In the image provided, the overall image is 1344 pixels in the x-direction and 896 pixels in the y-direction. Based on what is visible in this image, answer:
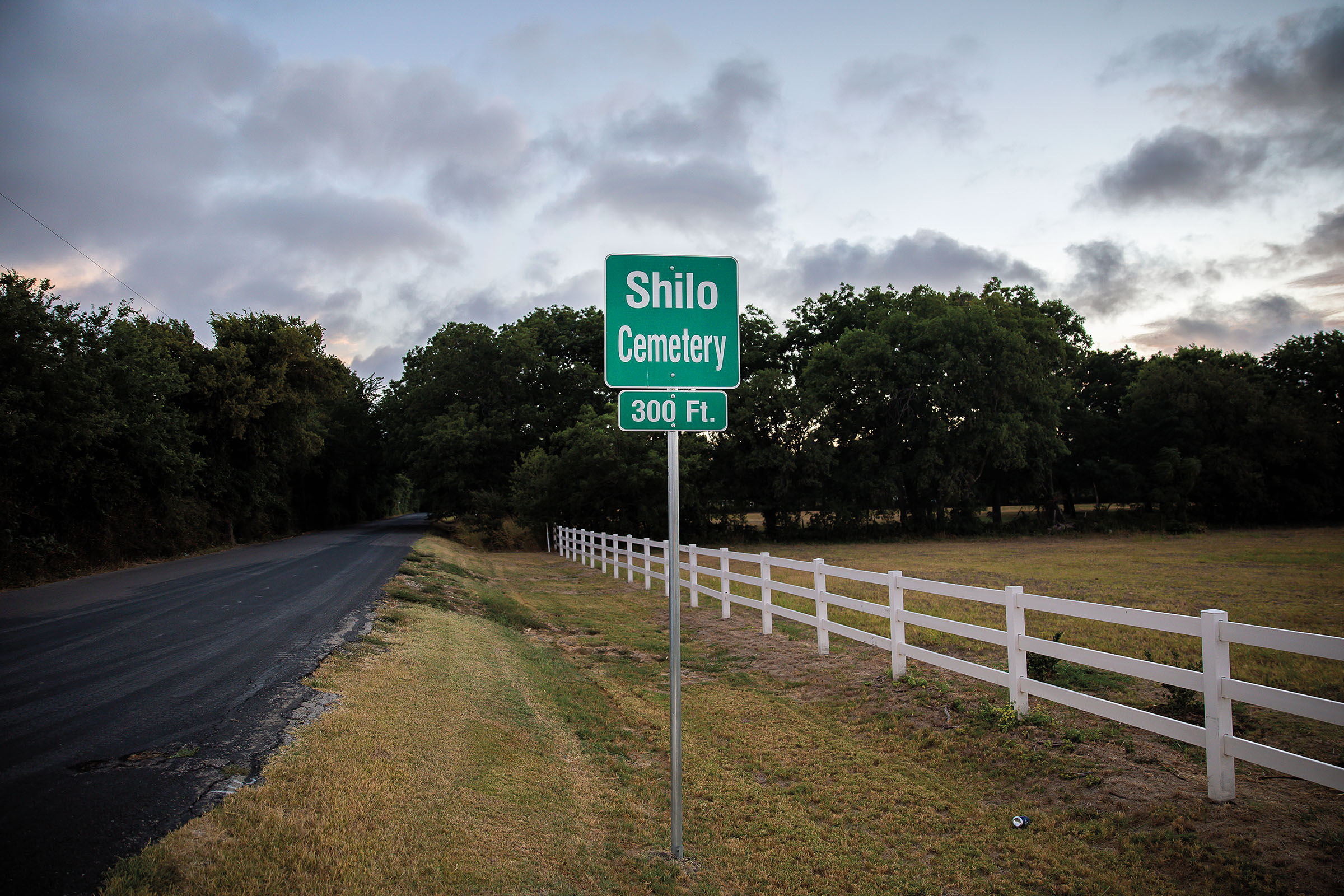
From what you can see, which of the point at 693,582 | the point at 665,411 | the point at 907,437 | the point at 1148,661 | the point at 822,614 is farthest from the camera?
the point at 907,437

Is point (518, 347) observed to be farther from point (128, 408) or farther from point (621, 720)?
point (621, 720)

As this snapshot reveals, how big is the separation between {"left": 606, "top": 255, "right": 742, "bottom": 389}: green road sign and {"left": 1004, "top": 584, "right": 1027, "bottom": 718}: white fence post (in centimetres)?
368

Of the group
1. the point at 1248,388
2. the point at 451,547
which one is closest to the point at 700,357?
the point at 451,547

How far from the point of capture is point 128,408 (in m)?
19.7

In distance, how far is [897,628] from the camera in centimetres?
784

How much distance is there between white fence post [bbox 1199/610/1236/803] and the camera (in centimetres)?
439

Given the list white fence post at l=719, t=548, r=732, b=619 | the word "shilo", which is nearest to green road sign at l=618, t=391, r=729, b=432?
the word "shilo"

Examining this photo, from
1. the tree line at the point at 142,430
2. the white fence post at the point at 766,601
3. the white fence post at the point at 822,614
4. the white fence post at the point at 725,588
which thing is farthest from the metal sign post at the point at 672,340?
the tree line at the point at 142,430

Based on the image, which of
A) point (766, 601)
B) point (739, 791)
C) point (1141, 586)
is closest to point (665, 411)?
point (739, 791)

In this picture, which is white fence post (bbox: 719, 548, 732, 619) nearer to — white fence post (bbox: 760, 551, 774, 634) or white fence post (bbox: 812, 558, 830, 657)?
white fence post (bbox: 760, 551, 774, 634)

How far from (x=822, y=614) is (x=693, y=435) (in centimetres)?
2386

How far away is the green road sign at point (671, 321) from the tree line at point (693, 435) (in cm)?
1774

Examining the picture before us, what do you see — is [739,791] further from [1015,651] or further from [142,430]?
[142,430]

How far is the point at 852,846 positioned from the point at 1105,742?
2615mm
